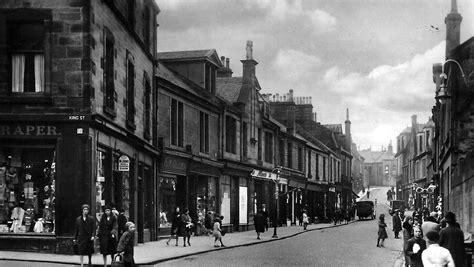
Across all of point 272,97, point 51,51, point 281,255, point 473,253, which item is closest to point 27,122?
point 51,51

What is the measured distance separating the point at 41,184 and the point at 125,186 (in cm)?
471

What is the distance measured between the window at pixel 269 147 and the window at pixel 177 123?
49.5ft

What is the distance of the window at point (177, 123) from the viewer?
29703mm

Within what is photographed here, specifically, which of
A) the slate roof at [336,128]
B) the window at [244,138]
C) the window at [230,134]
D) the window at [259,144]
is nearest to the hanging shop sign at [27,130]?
the window at [230,134]

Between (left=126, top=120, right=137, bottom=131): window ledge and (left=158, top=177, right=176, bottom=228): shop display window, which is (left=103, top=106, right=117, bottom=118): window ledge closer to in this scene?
(left=126, top=120, right=137, bottom=131): window ledge

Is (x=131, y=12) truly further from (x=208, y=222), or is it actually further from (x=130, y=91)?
(x=208, y=222)

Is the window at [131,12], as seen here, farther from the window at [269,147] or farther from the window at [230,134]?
the window at [269,147]

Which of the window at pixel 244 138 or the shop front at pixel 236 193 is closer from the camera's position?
the shop front at pixel 236 193

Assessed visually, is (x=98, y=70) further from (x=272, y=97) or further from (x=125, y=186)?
(x=272, y=97)

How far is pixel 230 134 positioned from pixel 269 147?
27.2ft

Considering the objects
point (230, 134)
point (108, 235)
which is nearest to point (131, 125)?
point (108, 235)

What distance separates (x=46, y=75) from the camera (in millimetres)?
18625

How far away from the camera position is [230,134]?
3775cm

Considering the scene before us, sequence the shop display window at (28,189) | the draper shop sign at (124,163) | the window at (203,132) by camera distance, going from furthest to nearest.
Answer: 1. the window at (203,132)
2. the draper shop sign at (124,163)
3. the shop display window at (28,189)
